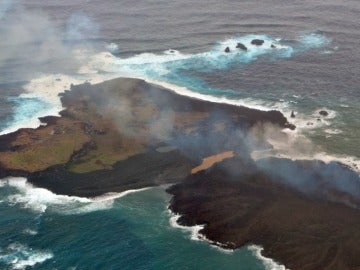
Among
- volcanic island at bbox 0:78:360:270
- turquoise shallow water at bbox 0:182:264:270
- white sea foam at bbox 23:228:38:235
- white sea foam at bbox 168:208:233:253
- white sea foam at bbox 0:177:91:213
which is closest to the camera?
turquoise shallow water at bbox 0:182:264:270

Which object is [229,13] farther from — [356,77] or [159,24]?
[356,77]

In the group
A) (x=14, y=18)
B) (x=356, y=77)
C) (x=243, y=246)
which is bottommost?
(x=243, y=246)

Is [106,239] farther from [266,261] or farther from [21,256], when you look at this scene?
[266,261]

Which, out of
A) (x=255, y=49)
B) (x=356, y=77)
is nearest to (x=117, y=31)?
(x=255, y=49)

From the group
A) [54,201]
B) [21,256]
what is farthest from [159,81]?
[21,256]

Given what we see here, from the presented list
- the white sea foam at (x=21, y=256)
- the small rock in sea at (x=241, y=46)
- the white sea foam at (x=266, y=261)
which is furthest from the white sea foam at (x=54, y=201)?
the small rock in sea at (x=241, y=46)

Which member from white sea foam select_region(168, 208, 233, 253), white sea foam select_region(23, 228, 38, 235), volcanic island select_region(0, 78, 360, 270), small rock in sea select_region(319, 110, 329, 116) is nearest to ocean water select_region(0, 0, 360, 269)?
white sea foam select_region(23, 228, 38, 235)

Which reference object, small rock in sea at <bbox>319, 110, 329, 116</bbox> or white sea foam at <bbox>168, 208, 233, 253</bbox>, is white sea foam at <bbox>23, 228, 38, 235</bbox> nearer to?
white sea foam at <bbox>168, 208, 233, 253</bbox>

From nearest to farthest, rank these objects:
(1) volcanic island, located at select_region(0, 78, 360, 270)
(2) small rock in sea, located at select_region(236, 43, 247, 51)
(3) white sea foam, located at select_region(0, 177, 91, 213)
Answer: (1) volcanic island, located at select_region(0, 78, 360, 270) < (3) white sea foam, located at select_region(0, 177, 91, 213) < (2) small rock in sea, located at select_region(236, 43, 247, 51)
